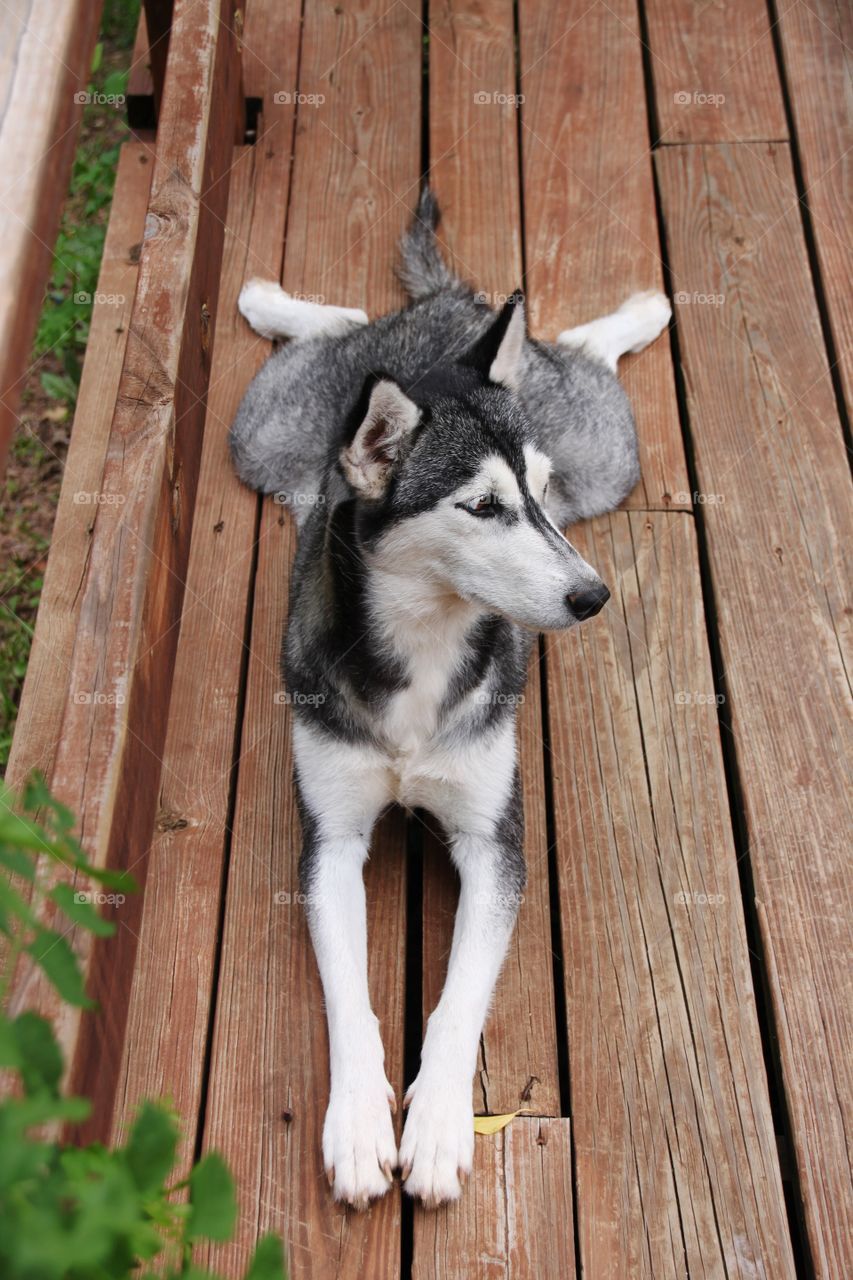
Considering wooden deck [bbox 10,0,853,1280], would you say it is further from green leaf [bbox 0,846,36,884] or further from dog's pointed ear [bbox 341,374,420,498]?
green leaf [bbox 0,846,36,884]

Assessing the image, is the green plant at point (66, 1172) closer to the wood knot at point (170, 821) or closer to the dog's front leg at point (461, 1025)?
the dog's front leg at point (461, 1025)

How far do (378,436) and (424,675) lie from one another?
0.59 m

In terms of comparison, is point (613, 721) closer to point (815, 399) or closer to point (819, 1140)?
point (819, 1140)

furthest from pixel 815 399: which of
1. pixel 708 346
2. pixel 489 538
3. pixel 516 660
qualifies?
pixel 489 538

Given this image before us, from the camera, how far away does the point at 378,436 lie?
266 cm

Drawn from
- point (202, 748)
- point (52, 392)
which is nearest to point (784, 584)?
point (202, 748)

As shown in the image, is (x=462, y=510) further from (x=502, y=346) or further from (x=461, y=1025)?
(x=461, y=1025)

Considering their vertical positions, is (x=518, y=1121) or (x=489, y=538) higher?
(x=489, y=538)

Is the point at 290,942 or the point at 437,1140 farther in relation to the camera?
the point at 290,942

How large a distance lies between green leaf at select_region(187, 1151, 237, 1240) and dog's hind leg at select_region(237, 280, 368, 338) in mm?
3286

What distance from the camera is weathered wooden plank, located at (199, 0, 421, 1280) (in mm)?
2518

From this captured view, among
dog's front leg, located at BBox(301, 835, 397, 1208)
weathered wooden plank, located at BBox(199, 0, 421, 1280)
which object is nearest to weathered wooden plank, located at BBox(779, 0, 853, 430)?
weathered wooden plank, located at BBox(199, 0, 421, 1280)

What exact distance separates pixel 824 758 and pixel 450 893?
3.66 ft

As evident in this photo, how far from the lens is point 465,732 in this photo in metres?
2.92
